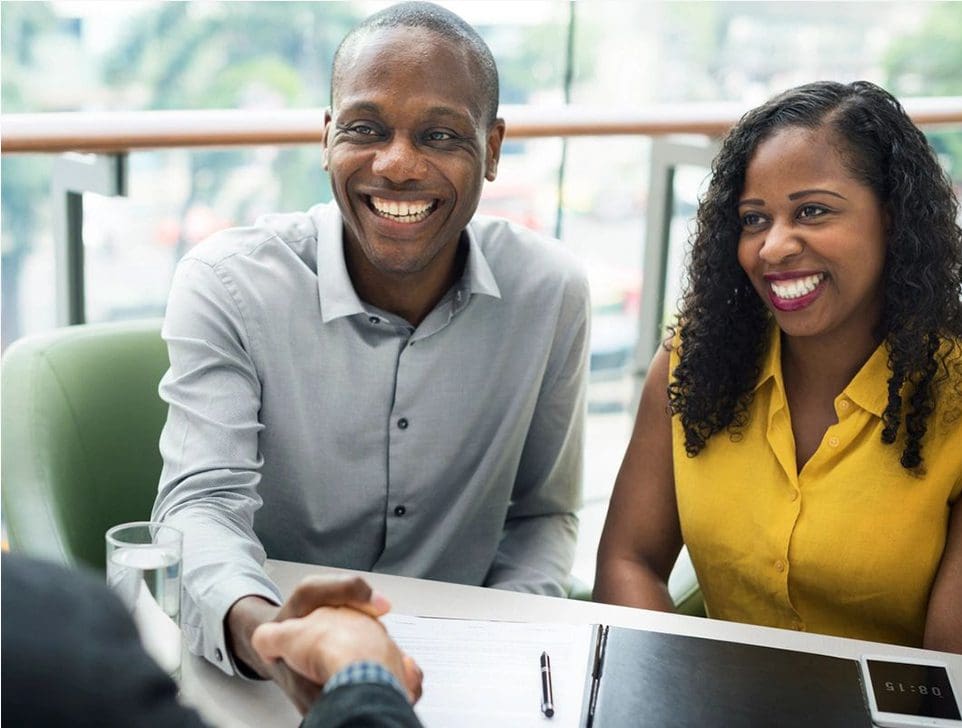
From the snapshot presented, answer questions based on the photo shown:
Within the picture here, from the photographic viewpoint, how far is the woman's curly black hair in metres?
1.66

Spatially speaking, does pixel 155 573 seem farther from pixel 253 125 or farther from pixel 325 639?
pixel 253 125

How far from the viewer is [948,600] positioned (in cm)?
156

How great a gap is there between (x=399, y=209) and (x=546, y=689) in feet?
2.62

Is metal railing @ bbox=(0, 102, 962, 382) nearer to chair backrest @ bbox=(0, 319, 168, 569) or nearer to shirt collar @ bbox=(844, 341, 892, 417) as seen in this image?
chair backrest @ bbox=(0, 319, 168, 569)

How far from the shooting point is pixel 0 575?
0.69 m

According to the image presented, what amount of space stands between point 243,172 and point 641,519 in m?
1.82

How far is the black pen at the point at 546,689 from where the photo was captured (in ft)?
3.95

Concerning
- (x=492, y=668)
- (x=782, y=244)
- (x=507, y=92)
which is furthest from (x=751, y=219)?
(x=507, y=92)

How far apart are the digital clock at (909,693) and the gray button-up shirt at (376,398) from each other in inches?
26.5

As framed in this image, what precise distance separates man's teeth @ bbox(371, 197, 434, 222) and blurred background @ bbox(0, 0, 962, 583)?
0.42 meters

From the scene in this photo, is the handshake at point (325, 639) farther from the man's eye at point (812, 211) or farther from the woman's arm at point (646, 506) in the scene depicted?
the man's eye at point (812, 211)

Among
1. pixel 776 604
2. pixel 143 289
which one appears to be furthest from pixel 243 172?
pixel 776 604

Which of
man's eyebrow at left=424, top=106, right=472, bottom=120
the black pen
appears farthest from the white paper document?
man's eyebrow at left=424, top=106, right=472, bottom=120

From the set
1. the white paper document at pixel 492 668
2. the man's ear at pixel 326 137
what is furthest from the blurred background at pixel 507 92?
the white paper document at pixel 492 668
